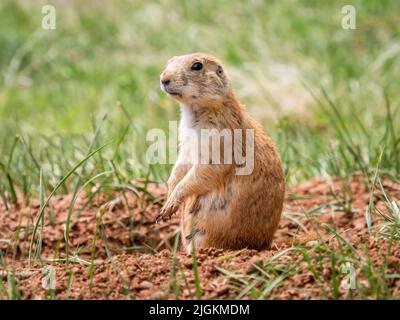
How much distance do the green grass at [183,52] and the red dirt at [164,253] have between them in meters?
0.59

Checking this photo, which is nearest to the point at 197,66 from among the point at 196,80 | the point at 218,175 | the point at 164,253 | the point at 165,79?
the point at 196,80

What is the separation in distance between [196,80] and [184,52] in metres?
5.76

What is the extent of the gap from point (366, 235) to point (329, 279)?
2.60 ft

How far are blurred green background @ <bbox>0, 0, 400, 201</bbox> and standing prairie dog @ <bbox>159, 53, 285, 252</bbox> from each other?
5.70ft

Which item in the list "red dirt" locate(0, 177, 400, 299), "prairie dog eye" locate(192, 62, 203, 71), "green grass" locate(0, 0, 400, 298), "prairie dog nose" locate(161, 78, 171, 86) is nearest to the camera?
"red dirt" locate(0, 177, 400, 299)

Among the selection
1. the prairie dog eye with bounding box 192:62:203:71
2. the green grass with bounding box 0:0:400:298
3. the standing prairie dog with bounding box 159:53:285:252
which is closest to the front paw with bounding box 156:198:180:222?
the standing prairie dog with bounding box 159:53:285:252

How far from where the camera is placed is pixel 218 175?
493 centimetres

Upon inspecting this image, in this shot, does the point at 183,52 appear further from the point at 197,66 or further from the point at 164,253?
the point at 164,253

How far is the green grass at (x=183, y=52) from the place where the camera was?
7692 millimetres

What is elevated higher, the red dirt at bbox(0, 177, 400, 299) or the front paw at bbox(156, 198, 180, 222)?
the front paw at bbox(156, 198, 180, 222)

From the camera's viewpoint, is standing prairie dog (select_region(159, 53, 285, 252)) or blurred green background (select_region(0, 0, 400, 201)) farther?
blurred green background (select_region(0, 0, 400, 201))

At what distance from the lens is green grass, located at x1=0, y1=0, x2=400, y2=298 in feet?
25.2

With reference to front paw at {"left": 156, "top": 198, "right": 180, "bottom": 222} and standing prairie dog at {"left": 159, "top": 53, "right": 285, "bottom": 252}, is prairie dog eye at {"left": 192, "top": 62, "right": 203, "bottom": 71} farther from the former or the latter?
front paw at {"left": 156, "top": 198, "right": 180, "bottom": 222}
